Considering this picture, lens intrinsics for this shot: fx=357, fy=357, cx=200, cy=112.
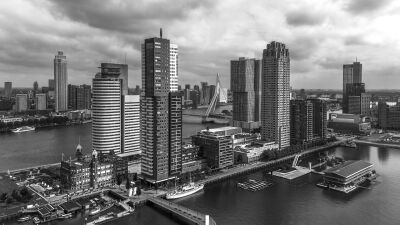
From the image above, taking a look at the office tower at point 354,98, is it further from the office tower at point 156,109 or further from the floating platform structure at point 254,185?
the office tower at point 156,109

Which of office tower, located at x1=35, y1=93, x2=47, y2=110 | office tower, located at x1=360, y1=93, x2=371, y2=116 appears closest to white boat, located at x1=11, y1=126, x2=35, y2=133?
office tower, located at x1=35, y1=93, x2=47, y2=110

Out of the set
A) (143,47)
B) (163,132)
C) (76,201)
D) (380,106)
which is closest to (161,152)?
(163,132)

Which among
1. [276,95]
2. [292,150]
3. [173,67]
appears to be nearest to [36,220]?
[173,67]

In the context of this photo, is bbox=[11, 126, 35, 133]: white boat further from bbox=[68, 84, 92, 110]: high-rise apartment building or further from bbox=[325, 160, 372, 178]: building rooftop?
bbox=[325, 160, 372, 178]: building rooftop

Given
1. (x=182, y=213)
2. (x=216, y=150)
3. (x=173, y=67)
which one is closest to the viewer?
(x=182, y=213)

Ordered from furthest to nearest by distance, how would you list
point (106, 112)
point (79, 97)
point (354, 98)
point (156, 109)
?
point (79, 97) → point (354, 98) → point (106, 112) → point (156, 109)

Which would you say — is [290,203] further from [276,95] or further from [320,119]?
[320,119]
